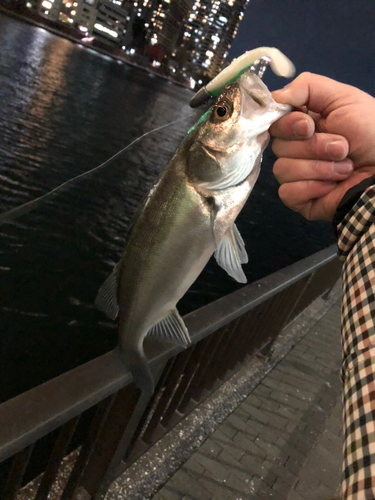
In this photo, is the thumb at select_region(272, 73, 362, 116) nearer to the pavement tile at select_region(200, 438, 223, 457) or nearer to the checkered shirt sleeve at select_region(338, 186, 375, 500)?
the checkered shirt sleeve at select_region(338, 186, 375, 500)

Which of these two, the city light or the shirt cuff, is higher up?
the city light

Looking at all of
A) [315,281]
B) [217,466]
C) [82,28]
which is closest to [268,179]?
[315,281]

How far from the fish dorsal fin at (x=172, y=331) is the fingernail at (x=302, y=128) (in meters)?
1.11

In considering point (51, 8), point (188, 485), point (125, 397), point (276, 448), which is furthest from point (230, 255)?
point (51, 8)

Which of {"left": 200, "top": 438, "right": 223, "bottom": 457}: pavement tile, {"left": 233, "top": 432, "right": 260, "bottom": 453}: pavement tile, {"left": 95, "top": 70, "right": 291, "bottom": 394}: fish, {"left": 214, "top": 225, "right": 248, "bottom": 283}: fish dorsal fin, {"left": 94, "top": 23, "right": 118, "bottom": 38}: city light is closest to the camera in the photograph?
{"left": 95, "top": 70, "right": 291, "bottom": 394}: fish

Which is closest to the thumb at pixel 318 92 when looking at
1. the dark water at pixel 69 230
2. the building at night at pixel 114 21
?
the dark water at pixel 69 230

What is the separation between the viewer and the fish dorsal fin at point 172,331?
6.39ft

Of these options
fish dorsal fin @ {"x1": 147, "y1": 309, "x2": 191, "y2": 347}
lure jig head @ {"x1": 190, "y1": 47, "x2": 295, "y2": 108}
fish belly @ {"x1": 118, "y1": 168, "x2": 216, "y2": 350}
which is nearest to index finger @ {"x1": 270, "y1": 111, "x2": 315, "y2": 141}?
lure jig head @ {"x1": 190, "y1": 47, "x2": 295, "y2": 108}

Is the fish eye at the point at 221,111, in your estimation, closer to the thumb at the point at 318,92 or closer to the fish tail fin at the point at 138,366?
the thumb at the point at 318,92

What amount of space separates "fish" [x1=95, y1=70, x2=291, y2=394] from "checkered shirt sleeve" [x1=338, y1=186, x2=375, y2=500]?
0.51 meters

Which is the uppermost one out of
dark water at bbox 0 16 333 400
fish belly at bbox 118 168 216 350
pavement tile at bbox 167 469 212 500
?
fish belly at bbox 118 168 216 350

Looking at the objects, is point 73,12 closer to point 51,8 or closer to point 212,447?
point 51,8

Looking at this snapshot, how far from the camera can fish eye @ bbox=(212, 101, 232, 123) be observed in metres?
1.69

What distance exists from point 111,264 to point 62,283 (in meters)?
1.69
